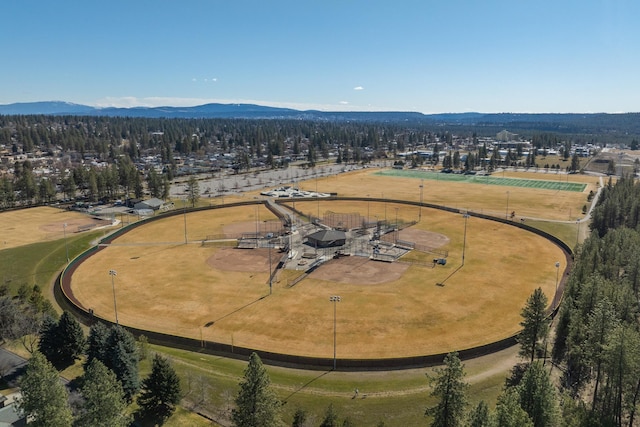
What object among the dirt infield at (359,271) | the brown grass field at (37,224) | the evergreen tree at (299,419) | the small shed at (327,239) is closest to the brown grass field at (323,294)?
the dirt infield at (359,271)

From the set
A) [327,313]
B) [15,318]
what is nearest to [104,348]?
[15,318]

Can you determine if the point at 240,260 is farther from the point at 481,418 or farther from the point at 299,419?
the point at 481,418

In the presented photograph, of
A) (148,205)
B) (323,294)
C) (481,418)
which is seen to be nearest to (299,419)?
(481,418)

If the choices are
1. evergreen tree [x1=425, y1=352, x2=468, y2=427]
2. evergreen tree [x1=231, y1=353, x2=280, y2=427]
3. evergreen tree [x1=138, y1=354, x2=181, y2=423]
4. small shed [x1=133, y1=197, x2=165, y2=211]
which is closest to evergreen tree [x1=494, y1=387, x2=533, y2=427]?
evergreen tree [x1=425, y1=352, x2=468, y2=427]

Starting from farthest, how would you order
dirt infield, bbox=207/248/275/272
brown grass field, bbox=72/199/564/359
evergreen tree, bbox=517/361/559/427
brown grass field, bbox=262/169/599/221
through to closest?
brown grass field, bbox=262/169/599/221 < dirt infield, bbox=207/248/275/272 < brown grass field, bbox=72/199/564/359 < evergreen tree, bbox=517/361/559/427

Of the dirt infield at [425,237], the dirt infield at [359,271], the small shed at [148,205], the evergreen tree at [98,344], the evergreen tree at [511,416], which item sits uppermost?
the evergreen tree at [511,416]

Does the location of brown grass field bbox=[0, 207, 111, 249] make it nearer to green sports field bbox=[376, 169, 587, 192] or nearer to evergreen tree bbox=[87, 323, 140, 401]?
evergreen tree bbox=[87, 323, 140, 401]

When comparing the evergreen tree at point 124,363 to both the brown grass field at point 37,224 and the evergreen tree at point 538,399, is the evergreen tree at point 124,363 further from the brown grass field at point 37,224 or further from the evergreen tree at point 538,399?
the brown grass field at point 37,224
